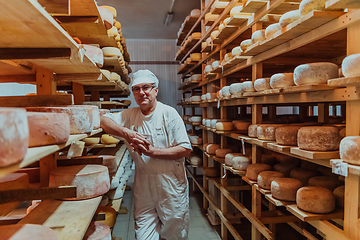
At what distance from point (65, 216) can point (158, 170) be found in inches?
39.8

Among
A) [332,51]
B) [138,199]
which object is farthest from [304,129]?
[138,199]

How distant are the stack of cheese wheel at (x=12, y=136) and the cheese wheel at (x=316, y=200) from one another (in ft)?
5.24

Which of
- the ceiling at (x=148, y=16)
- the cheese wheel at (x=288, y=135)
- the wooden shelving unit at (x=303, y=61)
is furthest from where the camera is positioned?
the ceiling at (x=148, y=16)

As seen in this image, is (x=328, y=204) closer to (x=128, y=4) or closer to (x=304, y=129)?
(x=304, y=129)

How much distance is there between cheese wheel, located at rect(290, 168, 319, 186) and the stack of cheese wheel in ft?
6.89

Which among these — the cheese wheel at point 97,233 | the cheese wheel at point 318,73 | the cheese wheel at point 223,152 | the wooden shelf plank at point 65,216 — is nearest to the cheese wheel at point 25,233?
the wooden shelf plank at point 65,216

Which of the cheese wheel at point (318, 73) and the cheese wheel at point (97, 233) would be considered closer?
the cheese wheel at point (318, 73)

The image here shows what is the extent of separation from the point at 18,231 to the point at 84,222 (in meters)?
0.33

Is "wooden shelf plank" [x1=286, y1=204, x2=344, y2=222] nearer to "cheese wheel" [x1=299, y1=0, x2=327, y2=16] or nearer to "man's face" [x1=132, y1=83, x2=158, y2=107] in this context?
"cheese wheel" [x1=299, y1=0, x2=327, y2=16]

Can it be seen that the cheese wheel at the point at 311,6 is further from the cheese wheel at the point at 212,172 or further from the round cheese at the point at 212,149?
the cheese wheel at the point at 212,172

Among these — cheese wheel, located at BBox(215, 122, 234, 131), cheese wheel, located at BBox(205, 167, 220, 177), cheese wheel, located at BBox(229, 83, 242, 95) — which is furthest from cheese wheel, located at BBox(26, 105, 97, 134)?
cheese wheel, located at BBox(205, 167, 220, 177)

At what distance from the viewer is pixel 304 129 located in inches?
63.3

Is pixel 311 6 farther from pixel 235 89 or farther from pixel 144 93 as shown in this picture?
pixel 144 93

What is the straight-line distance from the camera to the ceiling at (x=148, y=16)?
17.3ft
